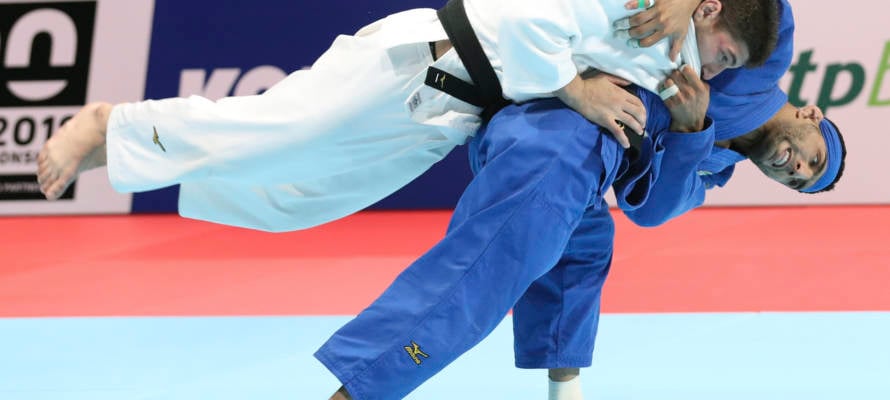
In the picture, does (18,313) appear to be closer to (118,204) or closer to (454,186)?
(118,204)

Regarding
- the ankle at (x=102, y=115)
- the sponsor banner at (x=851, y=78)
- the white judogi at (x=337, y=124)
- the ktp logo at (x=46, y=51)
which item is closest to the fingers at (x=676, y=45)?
the white judogi at (x=337, y=124)

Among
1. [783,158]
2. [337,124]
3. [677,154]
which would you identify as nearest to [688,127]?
[677,154]

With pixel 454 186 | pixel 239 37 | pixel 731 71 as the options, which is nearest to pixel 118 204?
pixel 239 37

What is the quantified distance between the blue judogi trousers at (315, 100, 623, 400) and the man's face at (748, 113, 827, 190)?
734mm

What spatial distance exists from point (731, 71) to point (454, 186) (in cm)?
371

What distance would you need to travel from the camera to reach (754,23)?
2.59 meters

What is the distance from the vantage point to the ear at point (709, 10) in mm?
2605

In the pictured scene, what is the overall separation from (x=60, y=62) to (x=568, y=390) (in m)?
4.50

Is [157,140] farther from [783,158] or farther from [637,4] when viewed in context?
[783,158]

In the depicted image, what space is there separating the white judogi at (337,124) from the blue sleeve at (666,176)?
0.17 metres

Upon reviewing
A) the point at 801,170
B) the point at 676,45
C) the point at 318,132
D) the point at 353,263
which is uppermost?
the point at 676,45

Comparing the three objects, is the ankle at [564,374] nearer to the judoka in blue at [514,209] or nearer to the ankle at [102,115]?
the judoka in blue at [514,209]

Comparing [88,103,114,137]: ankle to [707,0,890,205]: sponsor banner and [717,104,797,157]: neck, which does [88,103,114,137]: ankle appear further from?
[707,0,890,205]: sponsor banner

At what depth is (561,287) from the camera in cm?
300
